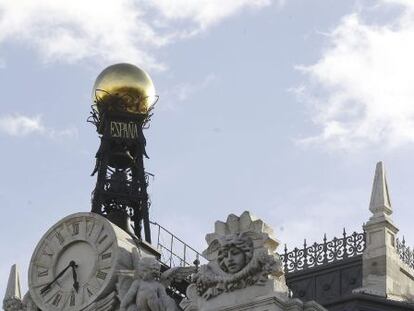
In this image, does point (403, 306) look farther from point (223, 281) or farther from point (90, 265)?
point (90, 265)

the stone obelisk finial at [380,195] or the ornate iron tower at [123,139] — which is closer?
the stone obelisk finial at [380,195]

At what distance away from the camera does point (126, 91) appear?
44.5 meters

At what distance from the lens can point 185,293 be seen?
130 feet

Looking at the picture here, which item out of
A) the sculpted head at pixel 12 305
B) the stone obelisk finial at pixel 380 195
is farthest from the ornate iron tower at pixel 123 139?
the stone obelisk finial at pixel 380 195

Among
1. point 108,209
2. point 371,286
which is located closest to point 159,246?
point 108,209

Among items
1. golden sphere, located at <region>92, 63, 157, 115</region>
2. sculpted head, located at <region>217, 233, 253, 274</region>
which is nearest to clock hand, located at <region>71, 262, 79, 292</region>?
sculpted head, located at <region>217, 233, 253, 274</region>

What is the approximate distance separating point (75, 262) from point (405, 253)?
689 centimetres

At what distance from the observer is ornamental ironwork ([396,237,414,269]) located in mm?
39438

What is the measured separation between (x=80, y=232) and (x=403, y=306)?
7.28 m

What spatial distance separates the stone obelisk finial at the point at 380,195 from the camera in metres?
38.9

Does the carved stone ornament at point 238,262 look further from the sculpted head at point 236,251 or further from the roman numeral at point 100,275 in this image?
the roman numeral at point 100,275

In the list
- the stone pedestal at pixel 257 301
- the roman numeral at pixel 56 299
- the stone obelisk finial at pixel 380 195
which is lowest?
the stone pedestal at pixel 257 301

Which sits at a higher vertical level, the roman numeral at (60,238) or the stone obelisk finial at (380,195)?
the stone obelisk finial at (380,195)

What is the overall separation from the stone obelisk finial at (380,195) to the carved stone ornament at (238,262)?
3809mm
